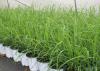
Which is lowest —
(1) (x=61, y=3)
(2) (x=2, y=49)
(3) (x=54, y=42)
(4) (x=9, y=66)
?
(4) (x=9, y=66)

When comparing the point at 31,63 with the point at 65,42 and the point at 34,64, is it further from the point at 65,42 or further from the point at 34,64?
the point at 65,42

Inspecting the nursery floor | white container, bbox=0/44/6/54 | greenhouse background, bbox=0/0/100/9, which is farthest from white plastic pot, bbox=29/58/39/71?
greenhouse background, bbox=0/0/100/9

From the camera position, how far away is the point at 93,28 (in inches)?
51.1

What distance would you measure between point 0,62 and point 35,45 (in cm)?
81

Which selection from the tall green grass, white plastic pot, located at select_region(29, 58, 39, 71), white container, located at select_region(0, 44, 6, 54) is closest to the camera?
the tall green grass

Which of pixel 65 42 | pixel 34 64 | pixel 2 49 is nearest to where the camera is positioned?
pixel 65 42

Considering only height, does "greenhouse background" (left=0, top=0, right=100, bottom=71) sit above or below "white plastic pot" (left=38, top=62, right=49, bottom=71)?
above

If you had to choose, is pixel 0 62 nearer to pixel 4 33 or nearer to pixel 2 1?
pixel 4 33

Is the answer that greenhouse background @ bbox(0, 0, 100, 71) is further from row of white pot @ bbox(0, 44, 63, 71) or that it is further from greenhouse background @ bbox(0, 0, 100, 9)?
greenhouse background @ bbox(0, 0, 100, 9)

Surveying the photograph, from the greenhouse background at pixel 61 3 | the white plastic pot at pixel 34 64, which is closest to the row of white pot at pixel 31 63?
the white plastic pot at pixel 34 64

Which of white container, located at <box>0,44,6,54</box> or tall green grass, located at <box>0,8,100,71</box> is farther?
white container, located at <box>0,44,6,54</box>

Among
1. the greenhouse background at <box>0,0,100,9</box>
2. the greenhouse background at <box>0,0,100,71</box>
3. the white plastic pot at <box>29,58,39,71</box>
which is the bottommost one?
the white plastic pot at <box>29,58,39,71</box>

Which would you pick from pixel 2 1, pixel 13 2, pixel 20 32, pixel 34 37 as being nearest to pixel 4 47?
pixel 20 32

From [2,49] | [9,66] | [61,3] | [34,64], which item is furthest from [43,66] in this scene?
[61,3]
